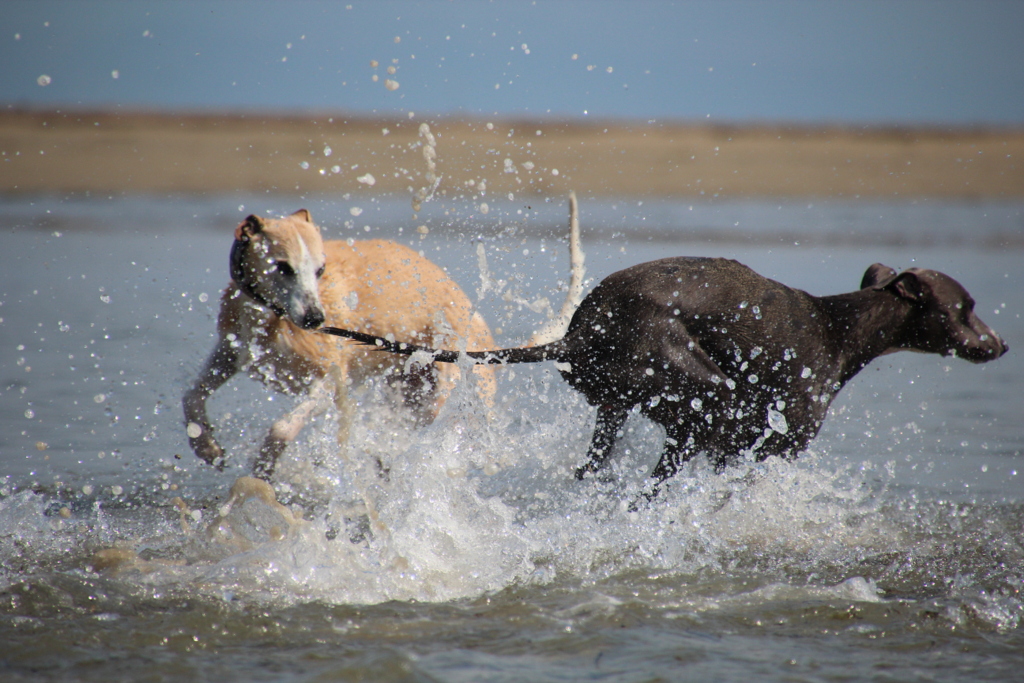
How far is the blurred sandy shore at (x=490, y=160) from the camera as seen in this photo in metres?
20.7

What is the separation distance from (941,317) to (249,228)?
294 centimetres

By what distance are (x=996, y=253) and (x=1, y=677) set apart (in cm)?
1286

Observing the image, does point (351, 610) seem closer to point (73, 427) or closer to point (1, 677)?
point (1, 677)

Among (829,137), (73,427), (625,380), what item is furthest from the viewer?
(829,137)

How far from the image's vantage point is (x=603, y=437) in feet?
13.6

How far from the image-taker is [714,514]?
3902 millimetres

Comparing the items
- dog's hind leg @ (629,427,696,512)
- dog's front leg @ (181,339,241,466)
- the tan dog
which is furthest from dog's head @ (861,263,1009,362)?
dog's front leg @ (181,339,241,466)

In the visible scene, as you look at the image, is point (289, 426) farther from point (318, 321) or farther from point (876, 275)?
point (876, 275)

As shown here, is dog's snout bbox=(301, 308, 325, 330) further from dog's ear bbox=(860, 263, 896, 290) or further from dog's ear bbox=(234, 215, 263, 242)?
dog's ear bbox=(860, 263, 896, 290)

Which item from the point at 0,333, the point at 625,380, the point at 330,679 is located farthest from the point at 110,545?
the point at 0,333

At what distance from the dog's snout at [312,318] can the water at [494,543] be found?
0.70 m

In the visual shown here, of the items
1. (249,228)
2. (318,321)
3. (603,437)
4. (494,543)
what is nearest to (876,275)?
(603,437)

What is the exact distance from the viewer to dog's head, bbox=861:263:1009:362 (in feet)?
12.3

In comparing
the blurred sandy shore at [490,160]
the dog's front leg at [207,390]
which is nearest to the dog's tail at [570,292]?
the dog's front leg at [207,390]
